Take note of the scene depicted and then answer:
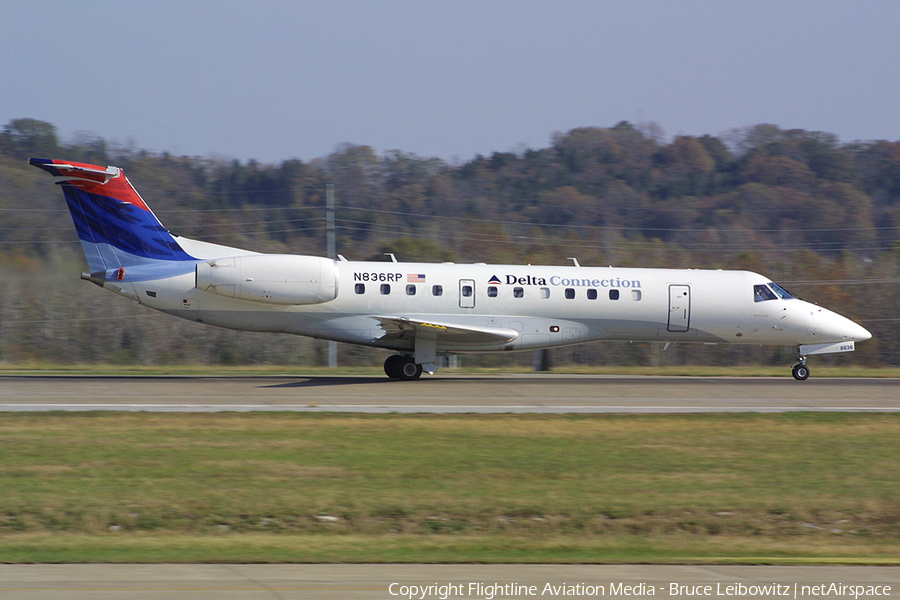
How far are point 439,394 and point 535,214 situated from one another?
142 feet

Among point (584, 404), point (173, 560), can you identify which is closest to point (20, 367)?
point (584, 404)

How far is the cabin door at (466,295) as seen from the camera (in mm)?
23656

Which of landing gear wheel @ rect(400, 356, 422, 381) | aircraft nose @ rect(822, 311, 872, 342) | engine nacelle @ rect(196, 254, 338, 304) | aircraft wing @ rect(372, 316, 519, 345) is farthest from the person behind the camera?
aircraft nose @ rect(822, 311, 872, 342)

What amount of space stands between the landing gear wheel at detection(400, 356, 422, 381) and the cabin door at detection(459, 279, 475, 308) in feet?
6.33

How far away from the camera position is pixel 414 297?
77.4 feet

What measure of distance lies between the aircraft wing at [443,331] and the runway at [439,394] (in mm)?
1145

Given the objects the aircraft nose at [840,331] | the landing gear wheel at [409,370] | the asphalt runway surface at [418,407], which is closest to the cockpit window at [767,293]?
the aircraft nose at [840,331]

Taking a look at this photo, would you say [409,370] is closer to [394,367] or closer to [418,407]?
[394,367]

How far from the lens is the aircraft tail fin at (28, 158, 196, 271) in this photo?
22.8 m

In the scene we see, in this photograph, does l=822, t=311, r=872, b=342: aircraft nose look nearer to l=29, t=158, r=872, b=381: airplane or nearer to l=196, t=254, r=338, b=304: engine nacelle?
l=29, t=158, r=872, b=381: airplane
